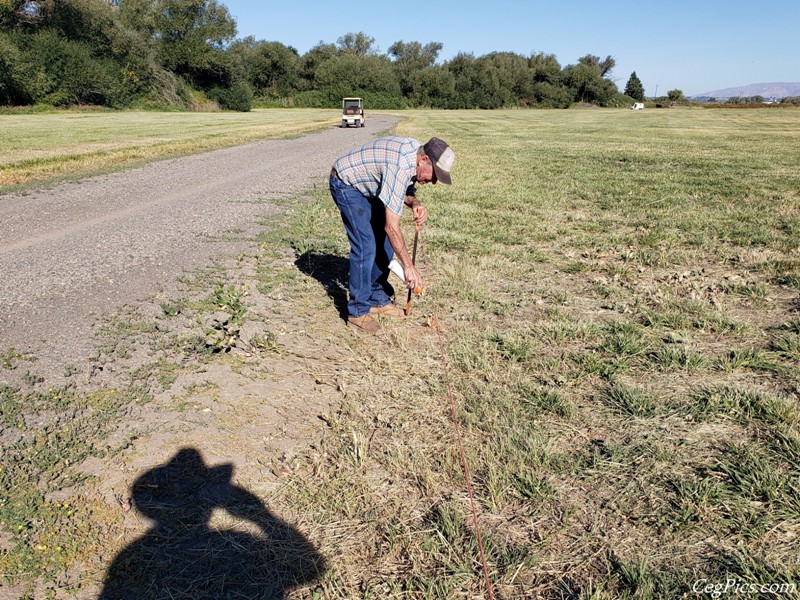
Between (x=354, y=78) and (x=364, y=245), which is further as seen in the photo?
(x=354, y=78)

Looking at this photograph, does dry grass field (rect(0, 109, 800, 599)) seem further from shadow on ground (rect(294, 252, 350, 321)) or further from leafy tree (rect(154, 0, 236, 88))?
leafy tree (rect(154, 0, 236, 88))

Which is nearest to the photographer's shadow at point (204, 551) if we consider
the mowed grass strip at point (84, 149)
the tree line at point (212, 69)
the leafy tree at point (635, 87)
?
the mowed grass strip at point (84, 149)

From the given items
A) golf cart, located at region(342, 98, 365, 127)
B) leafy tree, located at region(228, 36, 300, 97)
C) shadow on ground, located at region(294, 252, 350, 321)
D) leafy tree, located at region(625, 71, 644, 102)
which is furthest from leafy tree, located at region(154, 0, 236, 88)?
leafy tree, located at region(625, 71, 644, 102)

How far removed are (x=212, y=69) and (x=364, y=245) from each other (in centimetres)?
7221

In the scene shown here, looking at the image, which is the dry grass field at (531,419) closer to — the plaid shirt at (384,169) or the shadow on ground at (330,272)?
the shadow on ground at (330,272)

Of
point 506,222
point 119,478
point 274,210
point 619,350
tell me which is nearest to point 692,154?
point 506,222

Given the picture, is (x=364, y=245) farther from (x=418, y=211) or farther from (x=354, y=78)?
(x=354, y=78)

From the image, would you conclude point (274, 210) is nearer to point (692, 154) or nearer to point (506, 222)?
point (506, 222)

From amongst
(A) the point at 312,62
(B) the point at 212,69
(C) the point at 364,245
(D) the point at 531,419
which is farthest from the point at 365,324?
(A) the point at 312,62

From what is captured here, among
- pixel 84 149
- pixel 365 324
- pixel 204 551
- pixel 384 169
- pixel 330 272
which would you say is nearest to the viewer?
pixel 204 551

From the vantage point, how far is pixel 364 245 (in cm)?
471

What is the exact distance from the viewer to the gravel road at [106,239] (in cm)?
476

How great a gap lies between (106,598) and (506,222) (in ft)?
25.5

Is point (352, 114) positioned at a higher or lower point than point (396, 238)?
higher
